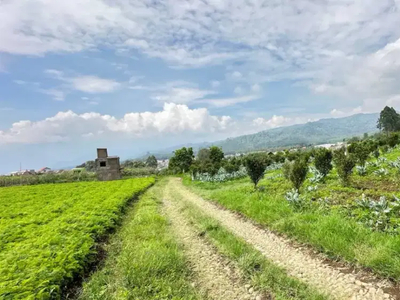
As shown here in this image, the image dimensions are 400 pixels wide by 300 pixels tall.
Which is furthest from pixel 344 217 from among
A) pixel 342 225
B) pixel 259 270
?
pixel 259 270

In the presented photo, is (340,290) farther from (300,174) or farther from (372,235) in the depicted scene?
(300,174)

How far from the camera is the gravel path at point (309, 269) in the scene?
4824mm

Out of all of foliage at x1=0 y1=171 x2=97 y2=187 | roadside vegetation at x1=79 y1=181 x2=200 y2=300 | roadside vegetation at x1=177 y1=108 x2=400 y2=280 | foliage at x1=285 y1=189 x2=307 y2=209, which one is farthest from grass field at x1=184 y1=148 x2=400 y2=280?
foliage at x1=0 y1=171 x2=97 y2=187

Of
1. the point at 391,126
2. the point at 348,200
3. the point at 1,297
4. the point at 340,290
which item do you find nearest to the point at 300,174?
the point at 348,200

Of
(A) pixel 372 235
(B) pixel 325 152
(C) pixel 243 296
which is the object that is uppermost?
(B) pixel 325 152

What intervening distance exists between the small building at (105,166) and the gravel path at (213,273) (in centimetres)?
5186

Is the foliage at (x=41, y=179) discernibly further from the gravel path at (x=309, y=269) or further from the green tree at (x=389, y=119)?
the green tree at (x=389, y=119)

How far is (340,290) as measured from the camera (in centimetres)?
496

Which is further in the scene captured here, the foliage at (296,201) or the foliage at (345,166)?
the foliage at (345,166)

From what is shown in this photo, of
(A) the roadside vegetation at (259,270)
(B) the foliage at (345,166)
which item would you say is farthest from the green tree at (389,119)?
(A) the roadside vegetation at (259,270)

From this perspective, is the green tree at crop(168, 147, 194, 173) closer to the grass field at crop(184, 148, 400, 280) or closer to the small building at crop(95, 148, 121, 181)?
the small building at crop(95, 148, 121, 181)

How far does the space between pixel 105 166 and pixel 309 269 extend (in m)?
56.6

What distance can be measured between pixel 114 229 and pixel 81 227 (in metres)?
2.09

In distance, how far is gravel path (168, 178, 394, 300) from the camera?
482 cm
